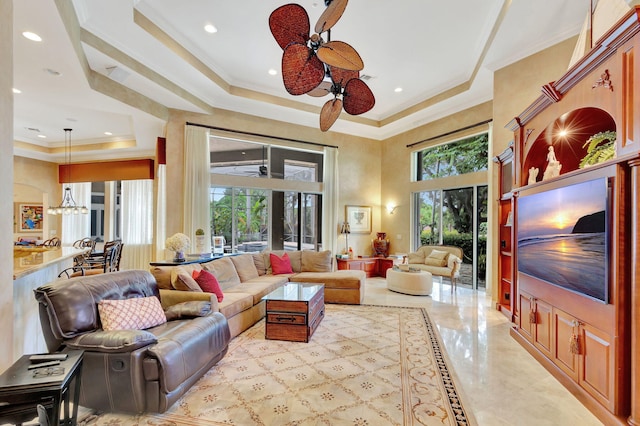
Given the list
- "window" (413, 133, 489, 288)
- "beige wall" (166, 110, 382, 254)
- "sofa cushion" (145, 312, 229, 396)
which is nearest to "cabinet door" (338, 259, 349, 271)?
"beige wall" (166, 110, 382, 254)

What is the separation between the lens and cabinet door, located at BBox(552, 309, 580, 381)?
99.7 inches

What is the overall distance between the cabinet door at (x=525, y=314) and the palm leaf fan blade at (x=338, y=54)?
10.4 ft

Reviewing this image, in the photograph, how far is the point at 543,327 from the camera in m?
3.06

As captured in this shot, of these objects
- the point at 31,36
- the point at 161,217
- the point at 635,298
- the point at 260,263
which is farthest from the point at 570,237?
the point at 161,217

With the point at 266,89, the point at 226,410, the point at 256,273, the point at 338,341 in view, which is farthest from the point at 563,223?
the point at 266,89

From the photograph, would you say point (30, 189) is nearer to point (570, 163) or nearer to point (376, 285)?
point (376, 285)

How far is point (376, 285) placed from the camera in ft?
22.6

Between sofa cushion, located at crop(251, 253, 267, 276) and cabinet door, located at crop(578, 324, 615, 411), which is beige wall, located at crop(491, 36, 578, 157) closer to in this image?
cabinet door, located at crop(578, 324, 615, 411)

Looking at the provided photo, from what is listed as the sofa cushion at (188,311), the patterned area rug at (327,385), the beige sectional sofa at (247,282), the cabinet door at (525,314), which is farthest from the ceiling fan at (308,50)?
the cabinet door at (525,314)

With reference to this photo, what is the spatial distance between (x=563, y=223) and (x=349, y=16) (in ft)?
11.7

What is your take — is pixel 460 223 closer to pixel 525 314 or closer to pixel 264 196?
pixel 525 314

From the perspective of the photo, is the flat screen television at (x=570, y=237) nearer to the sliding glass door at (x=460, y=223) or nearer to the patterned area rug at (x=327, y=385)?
the patterned area rug at (x=327, y=385)

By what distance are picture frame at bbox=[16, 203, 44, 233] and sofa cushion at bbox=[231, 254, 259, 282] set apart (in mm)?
7766

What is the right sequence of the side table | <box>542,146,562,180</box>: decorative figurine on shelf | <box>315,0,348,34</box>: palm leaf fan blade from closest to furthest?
the side table < <box>315,0,348,34</box>: palm leaf fan blade < <box>542,146,562,180</box>: decorative figurine on shelf
